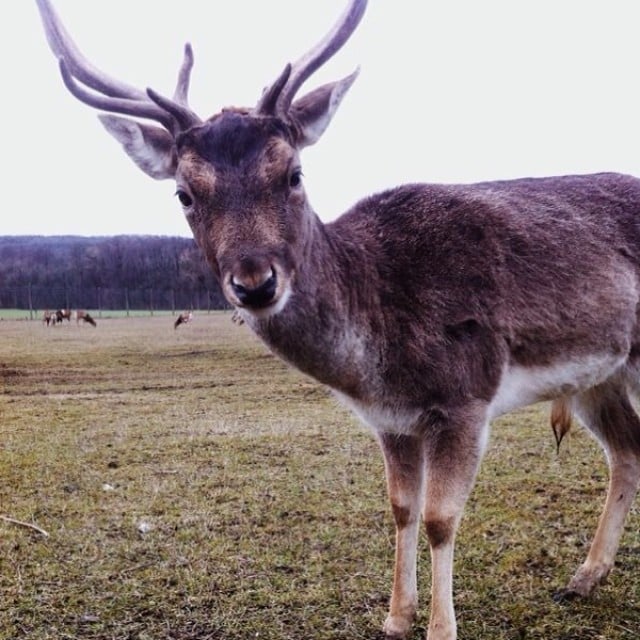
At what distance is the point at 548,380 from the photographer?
3.84 metres

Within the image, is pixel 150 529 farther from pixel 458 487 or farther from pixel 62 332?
pixel 62 332

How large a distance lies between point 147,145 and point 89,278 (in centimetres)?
3585

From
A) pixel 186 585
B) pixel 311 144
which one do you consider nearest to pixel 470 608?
pixel 186 585

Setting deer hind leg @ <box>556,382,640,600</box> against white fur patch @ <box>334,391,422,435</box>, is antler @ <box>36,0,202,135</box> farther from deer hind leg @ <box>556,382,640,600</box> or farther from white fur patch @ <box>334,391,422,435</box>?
deer hind leg @ <box>556,382,640,600</box>

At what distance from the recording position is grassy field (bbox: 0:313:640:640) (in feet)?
12.7

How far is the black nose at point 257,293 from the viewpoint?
2.81 meters

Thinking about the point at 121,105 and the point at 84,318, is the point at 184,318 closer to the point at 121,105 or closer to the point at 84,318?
the point at 84,318

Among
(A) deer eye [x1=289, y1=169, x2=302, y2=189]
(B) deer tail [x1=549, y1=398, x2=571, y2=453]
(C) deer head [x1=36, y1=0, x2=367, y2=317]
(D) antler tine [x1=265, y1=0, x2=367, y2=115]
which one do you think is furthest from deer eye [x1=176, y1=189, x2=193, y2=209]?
(B) deer tail [x1=549, y1=398, x2=571, y2=453]

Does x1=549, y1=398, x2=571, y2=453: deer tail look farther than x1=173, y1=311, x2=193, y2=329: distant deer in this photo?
No

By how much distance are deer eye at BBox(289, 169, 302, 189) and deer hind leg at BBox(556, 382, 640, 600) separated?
7.59ft

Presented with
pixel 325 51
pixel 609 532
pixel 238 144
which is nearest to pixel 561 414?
pixel 609 532

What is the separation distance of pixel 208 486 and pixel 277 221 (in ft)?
12.2

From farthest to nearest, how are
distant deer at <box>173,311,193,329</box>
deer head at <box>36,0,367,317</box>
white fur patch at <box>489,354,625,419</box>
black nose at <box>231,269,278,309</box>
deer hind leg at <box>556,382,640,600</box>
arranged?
distant deer at <box>173,311,193,329</box>, deer hind leg at <box>556,382,640,600</box>, white fur patch at <box>489,354,625,419</box>, deer head at <box>36,0,367,317</box>, black nose at <box>231,269,278,309</box>

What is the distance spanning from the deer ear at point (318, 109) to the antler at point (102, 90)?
1.47 feet
